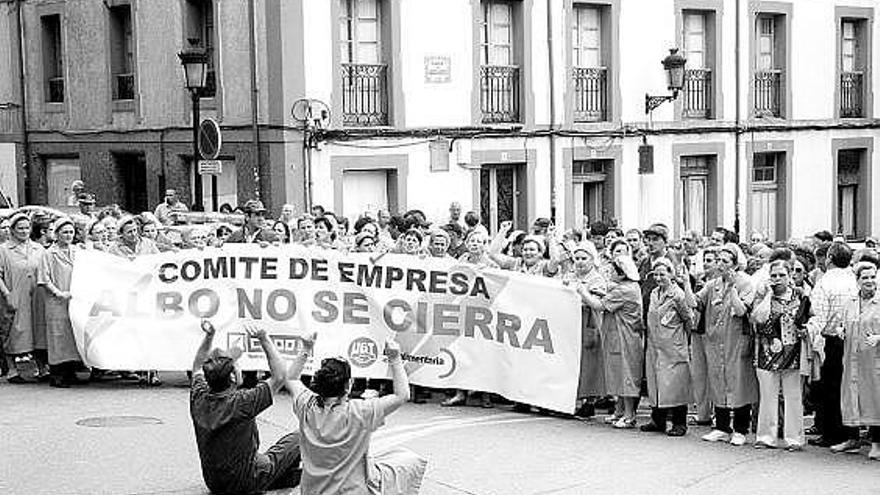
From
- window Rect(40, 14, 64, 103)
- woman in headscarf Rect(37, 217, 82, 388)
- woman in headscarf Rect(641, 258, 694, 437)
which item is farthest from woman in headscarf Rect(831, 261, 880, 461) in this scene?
window Rect(40, 14, 64, 103)

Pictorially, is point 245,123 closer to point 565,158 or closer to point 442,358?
point 565,158

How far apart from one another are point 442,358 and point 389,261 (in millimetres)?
1121

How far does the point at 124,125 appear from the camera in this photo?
1094 inches

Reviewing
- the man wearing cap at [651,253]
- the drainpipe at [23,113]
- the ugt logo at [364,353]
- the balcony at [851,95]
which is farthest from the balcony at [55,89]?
the man wearing cap at [651,253]

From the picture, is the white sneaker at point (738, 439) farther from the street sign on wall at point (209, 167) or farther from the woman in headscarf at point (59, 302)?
the street sign on wall at point (209, 167)

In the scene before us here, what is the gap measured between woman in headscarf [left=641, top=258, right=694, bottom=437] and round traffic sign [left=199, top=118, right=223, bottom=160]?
10.7 m

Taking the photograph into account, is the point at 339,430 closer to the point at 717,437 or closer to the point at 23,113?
the point at 717,437

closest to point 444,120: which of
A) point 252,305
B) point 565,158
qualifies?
point 565,158

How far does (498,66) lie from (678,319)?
13837 millimetres

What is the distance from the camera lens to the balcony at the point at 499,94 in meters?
26.1

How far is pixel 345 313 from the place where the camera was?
587 inches

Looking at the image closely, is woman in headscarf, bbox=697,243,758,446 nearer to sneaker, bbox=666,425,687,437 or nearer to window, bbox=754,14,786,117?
sneaker, bbox=666,425,687,437

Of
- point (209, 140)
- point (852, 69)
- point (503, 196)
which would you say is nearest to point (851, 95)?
point (852, 69)

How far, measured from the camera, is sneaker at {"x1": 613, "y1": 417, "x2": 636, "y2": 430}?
1364 cm
